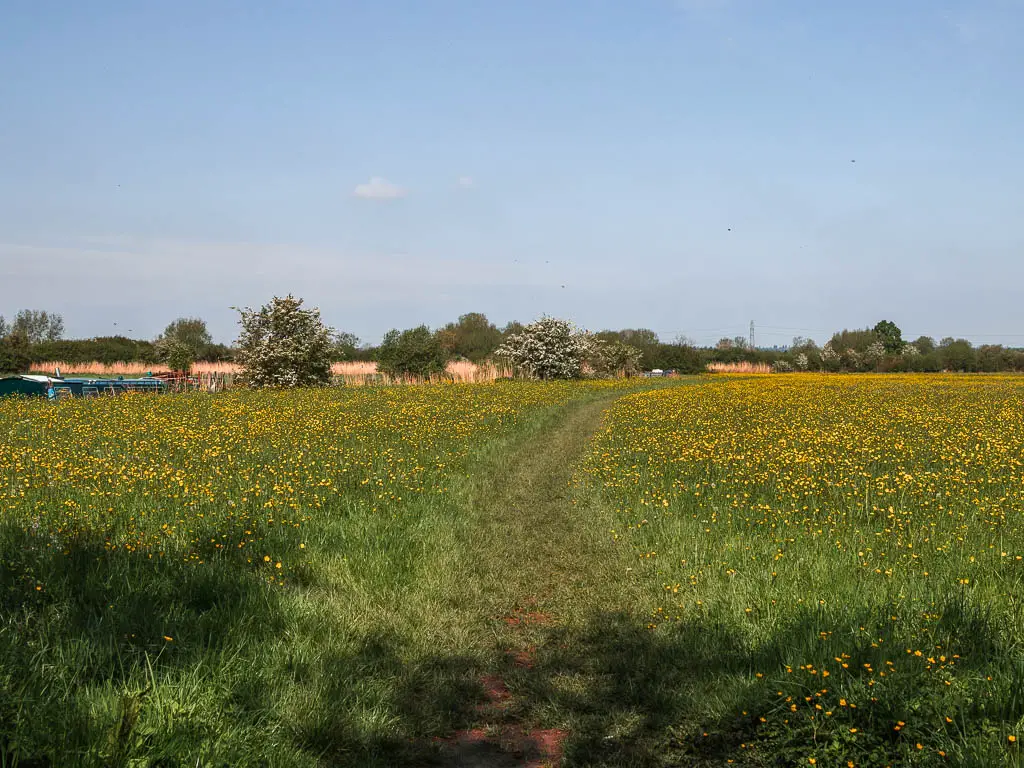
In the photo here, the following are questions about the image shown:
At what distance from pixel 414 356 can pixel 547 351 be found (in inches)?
425

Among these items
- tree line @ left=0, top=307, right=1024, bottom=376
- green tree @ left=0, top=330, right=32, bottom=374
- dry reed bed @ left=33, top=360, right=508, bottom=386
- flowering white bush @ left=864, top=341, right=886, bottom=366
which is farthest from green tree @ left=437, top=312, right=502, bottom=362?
flowering white bush @ left=864, top=341, right=886, bottom=366

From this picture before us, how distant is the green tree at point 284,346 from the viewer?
4038 cm

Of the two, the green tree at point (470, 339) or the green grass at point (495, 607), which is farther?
the green tree at point (470, 339)

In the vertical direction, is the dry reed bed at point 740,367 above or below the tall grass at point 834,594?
above

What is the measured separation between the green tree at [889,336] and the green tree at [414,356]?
82.2 meters

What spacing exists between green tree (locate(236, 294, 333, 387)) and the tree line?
0.13 m

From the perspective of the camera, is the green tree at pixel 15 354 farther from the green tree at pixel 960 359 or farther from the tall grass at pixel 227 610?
the green tree at pixel 960 359

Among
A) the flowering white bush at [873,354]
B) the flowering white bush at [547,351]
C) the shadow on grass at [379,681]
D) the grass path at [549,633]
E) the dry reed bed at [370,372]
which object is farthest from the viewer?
the flowering white bush at [873,354]

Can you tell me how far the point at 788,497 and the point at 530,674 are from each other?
5.89m

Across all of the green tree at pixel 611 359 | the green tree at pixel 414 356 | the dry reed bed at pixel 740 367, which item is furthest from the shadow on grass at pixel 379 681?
the dry reed bed at pixel 740 367

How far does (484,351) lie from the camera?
86750 millimetres

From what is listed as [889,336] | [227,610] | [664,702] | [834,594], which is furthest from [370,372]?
[889,336]

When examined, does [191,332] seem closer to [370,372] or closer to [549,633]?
[370,372]

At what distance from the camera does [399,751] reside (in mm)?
4277
